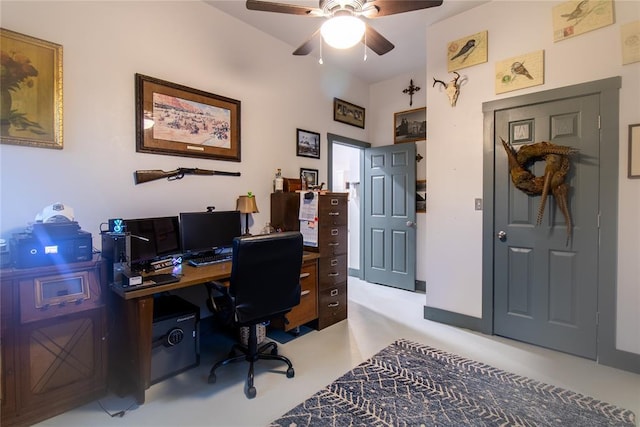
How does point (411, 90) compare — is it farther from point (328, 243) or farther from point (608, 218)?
point (608, 218)

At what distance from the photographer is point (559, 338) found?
2.64m

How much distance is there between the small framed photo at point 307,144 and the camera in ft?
12.5

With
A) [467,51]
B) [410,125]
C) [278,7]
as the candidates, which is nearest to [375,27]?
[467,51]

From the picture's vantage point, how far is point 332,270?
3.22 meters

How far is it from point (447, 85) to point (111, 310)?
3.44m

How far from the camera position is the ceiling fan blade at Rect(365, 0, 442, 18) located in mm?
1861

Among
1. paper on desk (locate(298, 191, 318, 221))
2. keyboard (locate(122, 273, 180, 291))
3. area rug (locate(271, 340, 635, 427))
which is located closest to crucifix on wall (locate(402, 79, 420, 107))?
paper on desk (locate(298, 191, 318, 221))

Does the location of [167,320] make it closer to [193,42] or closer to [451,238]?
[193,42]

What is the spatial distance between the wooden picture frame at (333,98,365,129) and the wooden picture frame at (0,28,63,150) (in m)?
2.94

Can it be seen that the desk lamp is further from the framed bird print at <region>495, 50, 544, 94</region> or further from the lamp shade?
the framed bird print at <region>495, 50, 544, 94</region>

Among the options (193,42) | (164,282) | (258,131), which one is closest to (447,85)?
(258,131)

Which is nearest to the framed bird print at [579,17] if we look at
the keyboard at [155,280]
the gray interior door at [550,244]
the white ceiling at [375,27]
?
the gray interior door at [550,244]

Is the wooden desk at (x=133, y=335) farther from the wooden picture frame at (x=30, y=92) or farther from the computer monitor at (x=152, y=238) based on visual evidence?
the wooden picture frame at (x=30, y=92)

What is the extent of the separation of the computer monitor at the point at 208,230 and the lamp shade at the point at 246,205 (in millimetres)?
114
